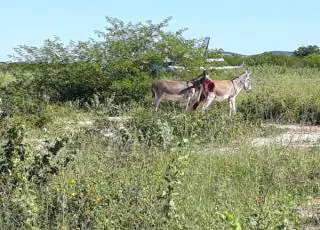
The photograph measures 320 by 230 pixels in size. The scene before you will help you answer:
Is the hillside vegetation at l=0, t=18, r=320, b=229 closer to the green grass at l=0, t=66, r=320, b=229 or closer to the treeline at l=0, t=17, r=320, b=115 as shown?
the green grass at l=0, t=66, r=320, b=229

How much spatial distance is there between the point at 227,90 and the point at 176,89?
1.46 metres

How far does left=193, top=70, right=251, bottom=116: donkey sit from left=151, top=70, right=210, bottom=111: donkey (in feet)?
1.30

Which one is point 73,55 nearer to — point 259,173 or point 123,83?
point 123,83

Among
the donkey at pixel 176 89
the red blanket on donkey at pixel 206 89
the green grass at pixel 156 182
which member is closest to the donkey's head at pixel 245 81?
the donkey at pixel 176 89

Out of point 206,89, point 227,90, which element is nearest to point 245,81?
point 227,90

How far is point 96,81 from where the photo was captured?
21781mm

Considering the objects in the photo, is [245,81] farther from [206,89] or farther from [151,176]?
[151,176]

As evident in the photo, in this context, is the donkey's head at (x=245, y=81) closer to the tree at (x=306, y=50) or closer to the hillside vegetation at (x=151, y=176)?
the hillside vegetation at (x=151, y=176)

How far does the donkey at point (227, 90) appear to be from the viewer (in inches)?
753

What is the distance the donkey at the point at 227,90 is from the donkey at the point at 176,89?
40cm

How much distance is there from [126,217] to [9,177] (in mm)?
1206

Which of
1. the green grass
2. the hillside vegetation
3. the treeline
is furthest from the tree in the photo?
the green grass

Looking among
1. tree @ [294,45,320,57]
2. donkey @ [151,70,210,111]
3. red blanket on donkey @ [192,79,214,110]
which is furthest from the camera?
tree @ [294,45,320,57]

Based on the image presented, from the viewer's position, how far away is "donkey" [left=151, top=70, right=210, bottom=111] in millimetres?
19359
